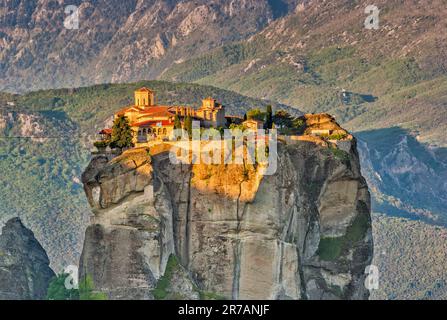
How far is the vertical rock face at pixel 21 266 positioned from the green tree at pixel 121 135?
39.1 feet

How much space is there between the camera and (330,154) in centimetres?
10969

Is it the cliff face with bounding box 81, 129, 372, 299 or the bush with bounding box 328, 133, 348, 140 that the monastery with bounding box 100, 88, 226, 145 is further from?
the bush with bounding box 328, 133, 348, 140

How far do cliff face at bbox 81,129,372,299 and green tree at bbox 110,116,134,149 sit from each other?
10.4 feet

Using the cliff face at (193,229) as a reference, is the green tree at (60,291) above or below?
below

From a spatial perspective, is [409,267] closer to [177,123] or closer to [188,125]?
[177,123]

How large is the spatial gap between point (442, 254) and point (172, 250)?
319 ft

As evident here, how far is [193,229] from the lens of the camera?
336 feet

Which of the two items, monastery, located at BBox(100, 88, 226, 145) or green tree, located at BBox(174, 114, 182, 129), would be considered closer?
green tree, located at BBox(174, 114, 182, 129)

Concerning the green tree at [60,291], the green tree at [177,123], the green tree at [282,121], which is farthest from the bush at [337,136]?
the green tree at [60,291]

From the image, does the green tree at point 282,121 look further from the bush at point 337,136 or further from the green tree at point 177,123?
the green tree at point 177,123

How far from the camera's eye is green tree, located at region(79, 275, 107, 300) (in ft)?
328

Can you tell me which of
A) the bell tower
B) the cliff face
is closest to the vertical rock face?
the bell tower

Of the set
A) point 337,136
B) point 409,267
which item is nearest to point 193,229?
point 337,136

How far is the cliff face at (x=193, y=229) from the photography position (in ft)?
329
